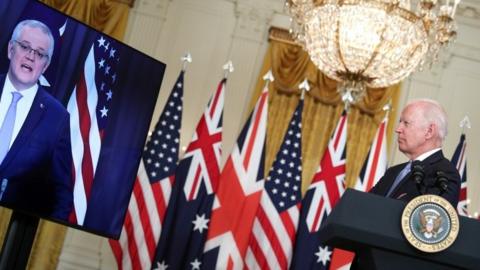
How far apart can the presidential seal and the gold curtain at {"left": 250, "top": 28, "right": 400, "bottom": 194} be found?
26.6 feet

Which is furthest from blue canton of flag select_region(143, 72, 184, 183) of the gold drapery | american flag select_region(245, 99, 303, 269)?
the gold drapery

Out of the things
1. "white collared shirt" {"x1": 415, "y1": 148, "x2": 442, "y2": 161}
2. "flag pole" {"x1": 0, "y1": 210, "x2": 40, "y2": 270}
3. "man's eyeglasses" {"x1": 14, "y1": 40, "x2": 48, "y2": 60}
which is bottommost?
"flag pole" {"x1": 0, "y1": 210, "x2": 40, "y2": 270}

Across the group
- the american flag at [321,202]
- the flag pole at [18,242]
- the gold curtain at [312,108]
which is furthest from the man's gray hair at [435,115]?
the gold curtain at [312,108]

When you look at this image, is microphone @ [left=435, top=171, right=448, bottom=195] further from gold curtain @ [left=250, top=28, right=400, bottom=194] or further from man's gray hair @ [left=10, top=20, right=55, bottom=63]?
gold curtain @ [left=250, top=28, right=400, bottom=194]

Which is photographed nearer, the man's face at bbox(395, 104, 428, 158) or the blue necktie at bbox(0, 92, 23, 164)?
the man's face at bbox(395, 104, 428, 158)

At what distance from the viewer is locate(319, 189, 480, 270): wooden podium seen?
3.10 metres

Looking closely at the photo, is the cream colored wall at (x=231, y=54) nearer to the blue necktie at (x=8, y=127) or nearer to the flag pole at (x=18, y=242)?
the flag pole at (x=18, y=242)

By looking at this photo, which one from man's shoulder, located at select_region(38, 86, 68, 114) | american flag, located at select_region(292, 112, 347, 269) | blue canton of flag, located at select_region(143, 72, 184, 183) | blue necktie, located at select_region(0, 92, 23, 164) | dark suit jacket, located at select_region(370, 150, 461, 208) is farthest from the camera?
blue canton of flag, located at select_region(143, 72, 184, 183)

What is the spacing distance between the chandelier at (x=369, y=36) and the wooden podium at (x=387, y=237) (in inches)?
186

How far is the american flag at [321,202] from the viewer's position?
361 inches

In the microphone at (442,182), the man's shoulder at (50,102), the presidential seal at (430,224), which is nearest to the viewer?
the presidential seal at (430,224)

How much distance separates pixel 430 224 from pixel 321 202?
6.37 m

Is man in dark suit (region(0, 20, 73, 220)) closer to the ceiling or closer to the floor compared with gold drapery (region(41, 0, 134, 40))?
closer to the floor

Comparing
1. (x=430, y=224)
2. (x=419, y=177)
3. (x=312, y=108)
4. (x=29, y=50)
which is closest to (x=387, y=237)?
(x=430, y=224)
